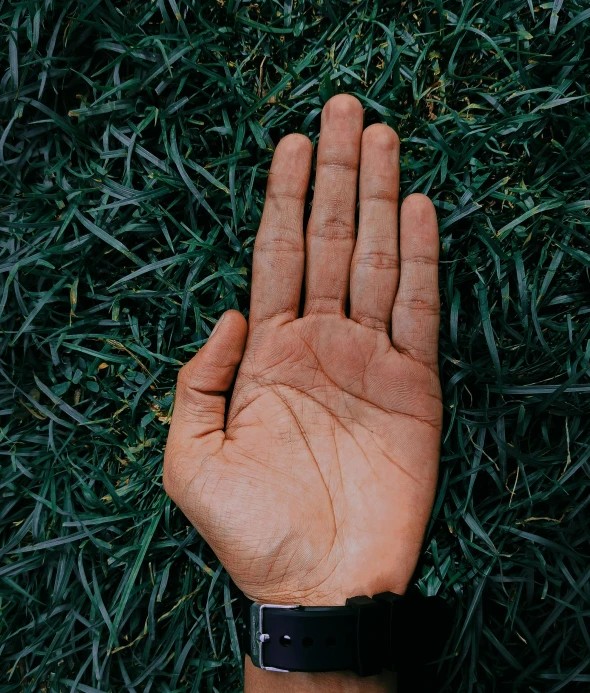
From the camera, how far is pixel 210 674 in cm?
223

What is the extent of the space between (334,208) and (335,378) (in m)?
0.60

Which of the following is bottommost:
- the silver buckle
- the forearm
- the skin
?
the forearm

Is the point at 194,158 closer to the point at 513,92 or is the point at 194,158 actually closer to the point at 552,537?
the point at 513,92

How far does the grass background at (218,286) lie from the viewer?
209 cm

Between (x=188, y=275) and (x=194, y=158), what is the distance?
17.8 inches

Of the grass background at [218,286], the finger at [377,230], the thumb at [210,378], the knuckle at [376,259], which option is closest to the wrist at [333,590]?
the grass background at [218,286]

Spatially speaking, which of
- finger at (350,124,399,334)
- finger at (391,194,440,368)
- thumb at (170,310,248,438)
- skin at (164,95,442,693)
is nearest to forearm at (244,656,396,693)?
skin at (164,95,442,693)

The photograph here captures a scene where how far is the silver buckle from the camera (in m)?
1.90

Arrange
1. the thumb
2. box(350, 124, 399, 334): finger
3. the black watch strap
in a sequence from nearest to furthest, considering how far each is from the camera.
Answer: the black watch strap < the thumb < box(350, 124, 399, 334): finger

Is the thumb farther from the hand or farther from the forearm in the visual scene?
the forearm

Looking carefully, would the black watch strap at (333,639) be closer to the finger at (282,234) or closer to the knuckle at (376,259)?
the finger at (282,234)

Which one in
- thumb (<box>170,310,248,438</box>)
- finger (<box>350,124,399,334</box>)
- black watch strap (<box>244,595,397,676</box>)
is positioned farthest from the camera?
finger (<box>350,124,399,334</box>)

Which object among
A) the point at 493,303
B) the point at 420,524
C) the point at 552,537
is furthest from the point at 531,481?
the point at 493,303

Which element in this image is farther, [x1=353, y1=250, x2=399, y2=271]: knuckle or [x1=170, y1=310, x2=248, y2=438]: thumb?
[x1=353, y1=250, x2=399, y2=271]: knuckle
